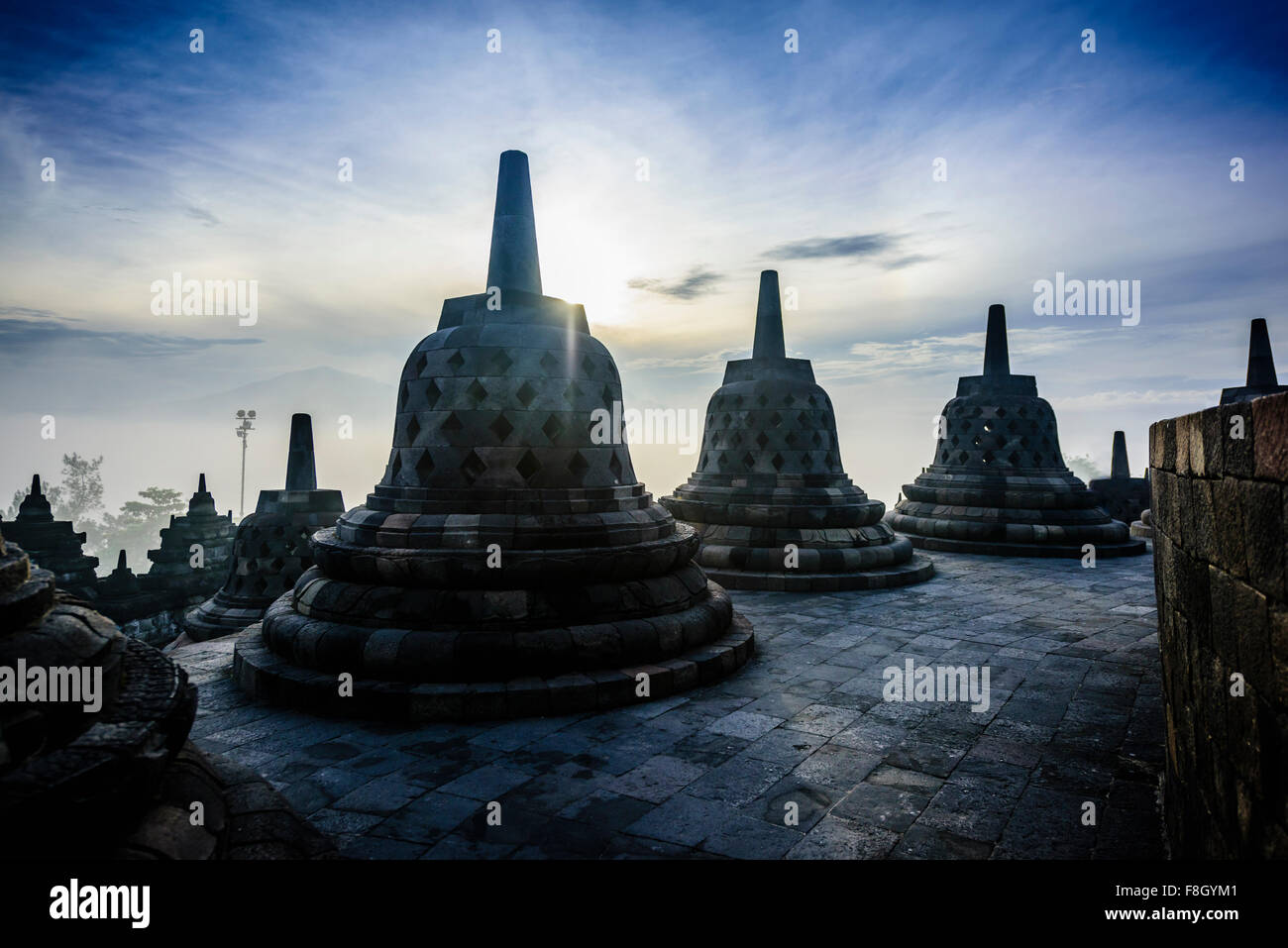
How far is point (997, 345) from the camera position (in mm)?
17125

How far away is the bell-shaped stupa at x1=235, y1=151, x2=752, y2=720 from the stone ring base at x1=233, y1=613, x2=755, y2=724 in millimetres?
15

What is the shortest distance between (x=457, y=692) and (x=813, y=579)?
678cm

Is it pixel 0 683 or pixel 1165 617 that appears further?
pixel 1165 617

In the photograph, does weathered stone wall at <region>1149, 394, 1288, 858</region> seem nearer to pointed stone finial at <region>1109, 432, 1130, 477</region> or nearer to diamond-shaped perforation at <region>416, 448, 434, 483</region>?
diamond-shaped perforation at <region>416, 448, 434, 483</region>

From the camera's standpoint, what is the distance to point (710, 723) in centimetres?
541

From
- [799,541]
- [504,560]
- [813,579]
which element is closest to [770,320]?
[799,541]

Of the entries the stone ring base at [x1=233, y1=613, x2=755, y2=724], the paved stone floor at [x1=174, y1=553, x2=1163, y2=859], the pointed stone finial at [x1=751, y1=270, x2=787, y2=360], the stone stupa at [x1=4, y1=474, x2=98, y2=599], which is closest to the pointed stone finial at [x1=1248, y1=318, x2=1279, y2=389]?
the pointed stone finial at [x1=751, y1=270, x2=787, y2=360]

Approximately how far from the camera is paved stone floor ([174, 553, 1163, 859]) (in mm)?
3723

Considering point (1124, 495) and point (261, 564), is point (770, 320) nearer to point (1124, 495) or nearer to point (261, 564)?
point (261, 564)

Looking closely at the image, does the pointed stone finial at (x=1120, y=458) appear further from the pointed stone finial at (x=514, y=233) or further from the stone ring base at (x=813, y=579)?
the pointed stone finial at (x=514, y=233)
